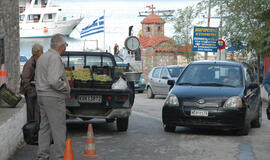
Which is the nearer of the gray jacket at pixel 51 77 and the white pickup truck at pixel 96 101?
the gray jacket at pixel 51 77

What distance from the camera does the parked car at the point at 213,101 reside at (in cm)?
1150

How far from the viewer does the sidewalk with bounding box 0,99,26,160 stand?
27.1 ft

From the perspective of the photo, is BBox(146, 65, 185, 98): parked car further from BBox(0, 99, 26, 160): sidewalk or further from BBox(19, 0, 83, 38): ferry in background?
BBox(19, 0, 83, 38): ferry in background

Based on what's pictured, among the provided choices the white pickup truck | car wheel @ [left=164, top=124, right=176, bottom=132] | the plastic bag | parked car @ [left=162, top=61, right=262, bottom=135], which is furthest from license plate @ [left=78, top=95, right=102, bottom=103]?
car wheel @ [left=164, top=124, right=176, bottom=132]

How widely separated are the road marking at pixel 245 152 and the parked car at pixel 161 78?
48.8 ft

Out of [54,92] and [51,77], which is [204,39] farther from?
[51,77]

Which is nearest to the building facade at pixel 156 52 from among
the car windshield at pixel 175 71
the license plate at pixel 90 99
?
the car windshield at pixel 175 71

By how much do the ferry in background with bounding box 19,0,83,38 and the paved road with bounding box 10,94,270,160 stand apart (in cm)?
10073

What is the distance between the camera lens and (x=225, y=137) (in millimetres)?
11617

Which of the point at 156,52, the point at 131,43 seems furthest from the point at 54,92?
the point at 156,52

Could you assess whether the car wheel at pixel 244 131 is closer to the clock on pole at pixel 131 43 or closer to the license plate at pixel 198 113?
the license plate at pixel 198 113

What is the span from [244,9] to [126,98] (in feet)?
56.2

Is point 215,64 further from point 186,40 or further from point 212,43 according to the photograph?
point 186,40

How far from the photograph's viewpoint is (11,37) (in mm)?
16328
